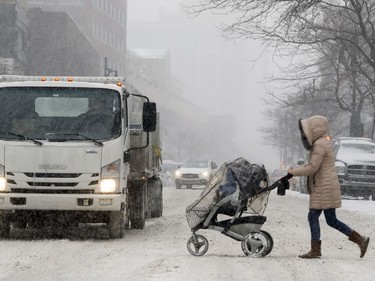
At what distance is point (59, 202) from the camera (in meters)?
11.9

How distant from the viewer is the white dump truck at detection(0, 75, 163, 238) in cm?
1195

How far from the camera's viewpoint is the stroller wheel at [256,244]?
9633 mm

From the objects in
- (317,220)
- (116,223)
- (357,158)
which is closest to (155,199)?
(116,223)

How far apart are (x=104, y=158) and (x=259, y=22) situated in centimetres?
1036

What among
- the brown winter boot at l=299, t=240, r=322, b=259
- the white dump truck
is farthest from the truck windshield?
the brown winter boot at l=299, t=240, r=322, b=259

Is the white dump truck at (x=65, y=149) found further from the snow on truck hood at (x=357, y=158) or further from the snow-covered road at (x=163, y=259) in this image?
the snow on truck hood at (x=357, y=158)

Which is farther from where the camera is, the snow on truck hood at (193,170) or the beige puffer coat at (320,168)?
the snow on truck hood at (193,170)

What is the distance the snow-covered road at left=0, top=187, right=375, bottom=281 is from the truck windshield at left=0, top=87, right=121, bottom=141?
64.4 inches

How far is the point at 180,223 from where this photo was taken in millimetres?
16234

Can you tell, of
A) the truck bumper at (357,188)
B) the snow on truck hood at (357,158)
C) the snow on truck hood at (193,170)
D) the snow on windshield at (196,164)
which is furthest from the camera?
the snow on windshield at (196,164)

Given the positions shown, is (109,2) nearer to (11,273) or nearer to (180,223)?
(180,223)

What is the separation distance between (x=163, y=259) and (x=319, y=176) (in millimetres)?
2086

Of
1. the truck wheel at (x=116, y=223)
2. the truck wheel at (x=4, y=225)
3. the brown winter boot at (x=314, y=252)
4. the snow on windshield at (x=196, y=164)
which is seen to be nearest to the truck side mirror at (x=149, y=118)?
the truck wheel at (x=116, y=223)

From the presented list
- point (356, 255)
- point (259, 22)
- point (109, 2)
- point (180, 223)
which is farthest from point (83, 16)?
point (356, 255)
